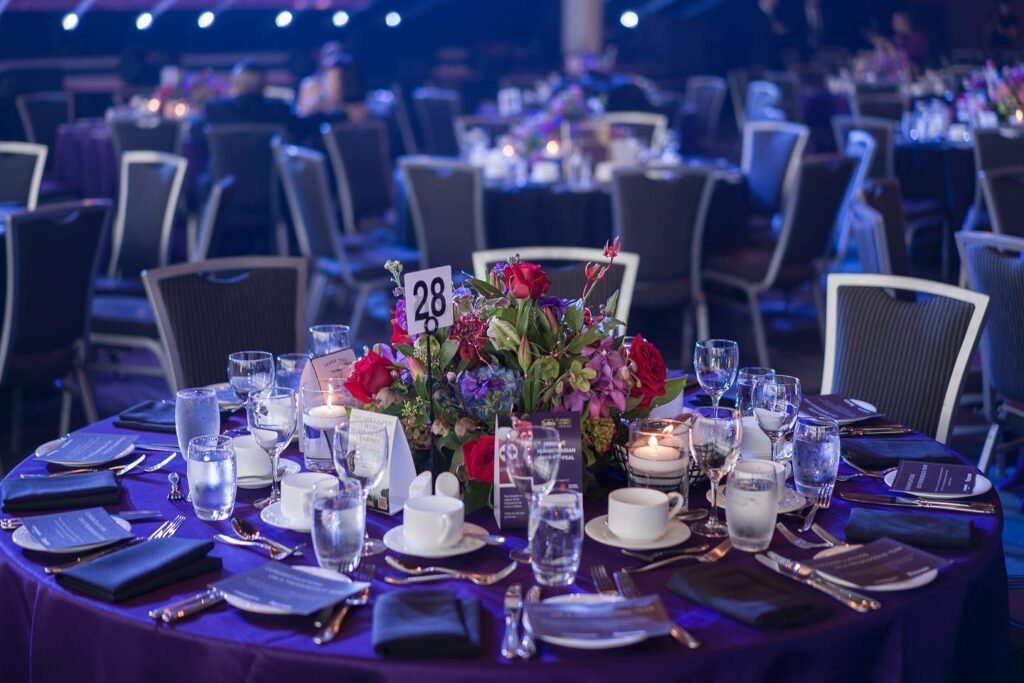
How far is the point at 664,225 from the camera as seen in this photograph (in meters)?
5.06

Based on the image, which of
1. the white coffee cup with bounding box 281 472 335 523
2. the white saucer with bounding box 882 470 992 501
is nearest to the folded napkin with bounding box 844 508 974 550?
the white saucer with bounding box 882 470 992 501

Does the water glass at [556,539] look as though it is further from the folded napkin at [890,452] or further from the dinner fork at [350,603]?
the folded napkin at [890,452]

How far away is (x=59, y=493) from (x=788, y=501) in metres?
1.24

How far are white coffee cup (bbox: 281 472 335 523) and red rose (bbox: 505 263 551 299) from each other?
44 cm

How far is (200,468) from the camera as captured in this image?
6.36 ft

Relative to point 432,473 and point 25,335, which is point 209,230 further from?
point 432,473

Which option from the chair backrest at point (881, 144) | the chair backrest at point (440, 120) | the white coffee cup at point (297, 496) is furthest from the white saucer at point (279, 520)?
the chair backrest at point (440, 120)

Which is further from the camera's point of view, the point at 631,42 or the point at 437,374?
the point at 631,42

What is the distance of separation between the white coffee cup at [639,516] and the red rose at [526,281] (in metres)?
0.37

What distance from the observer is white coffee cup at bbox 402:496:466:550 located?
1.80 m

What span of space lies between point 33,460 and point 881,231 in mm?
2446

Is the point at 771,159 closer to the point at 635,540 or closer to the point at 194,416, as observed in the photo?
the point at 194,416

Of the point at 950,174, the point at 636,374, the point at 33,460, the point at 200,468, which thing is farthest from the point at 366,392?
the point at 950,174

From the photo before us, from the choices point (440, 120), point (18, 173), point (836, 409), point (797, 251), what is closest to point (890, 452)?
point (836, 409)
